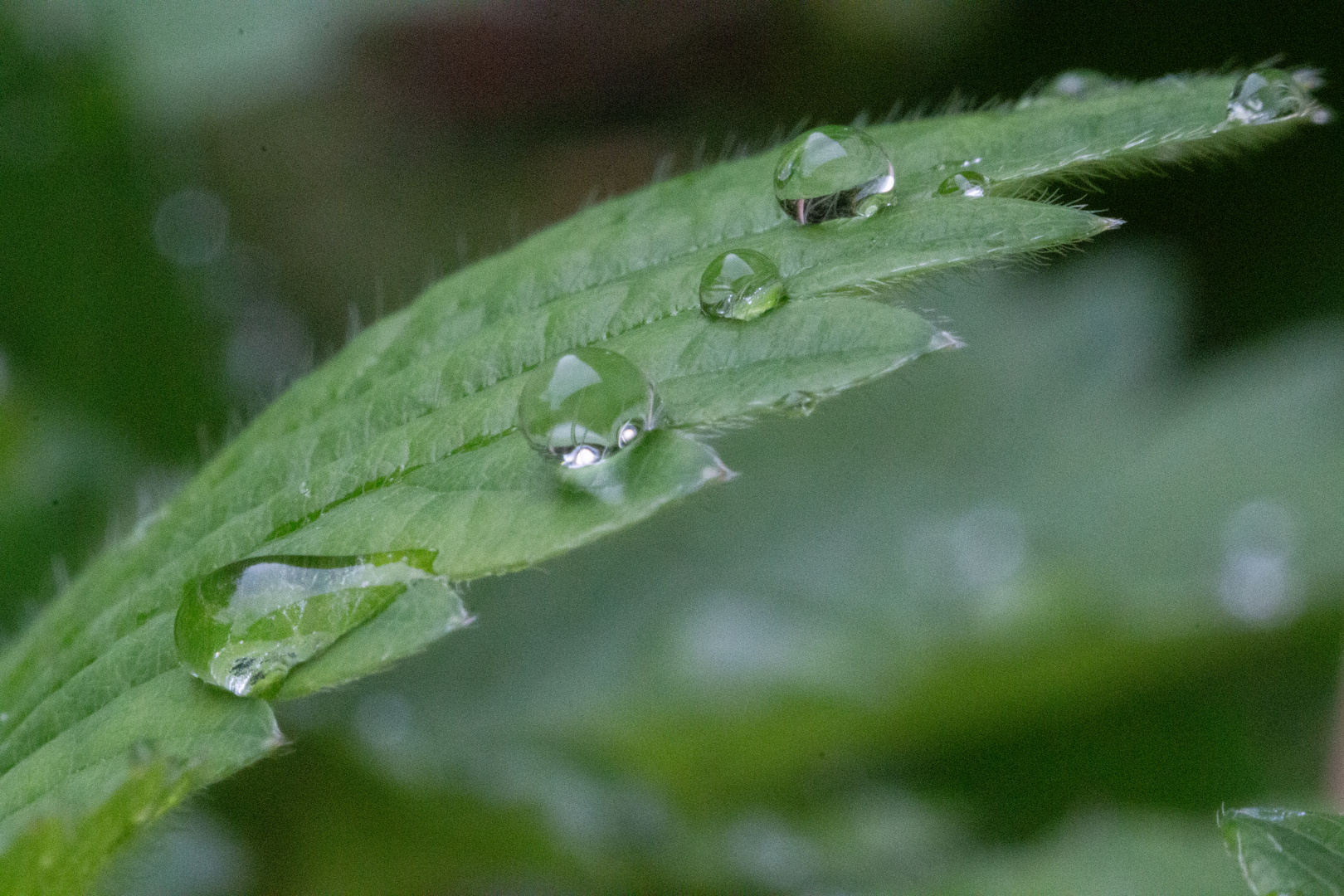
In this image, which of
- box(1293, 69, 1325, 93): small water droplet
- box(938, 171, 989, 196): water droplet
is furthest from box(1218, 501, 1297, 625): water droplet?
box(938, 171, 989, 196): water droplet

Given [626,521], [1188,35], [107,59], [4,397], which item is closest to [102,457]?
[4,397]

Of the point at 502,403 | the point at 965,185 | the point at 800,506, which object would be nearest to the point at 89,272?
the point at 800,506

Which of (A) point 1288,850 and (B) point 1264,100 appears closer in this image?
(A) point 1288,850

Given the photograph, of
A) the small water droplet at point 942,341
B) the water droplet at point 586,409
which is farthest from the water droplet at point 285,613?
the small water droplet at point 942,341

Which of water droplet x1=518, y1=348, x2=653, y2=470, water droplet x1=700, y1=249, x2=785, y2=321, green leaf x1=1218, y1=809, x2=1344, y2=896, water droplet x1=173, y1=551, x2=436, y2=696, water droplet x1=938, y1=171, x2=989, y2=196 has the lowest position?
green leaf x1=1218, y1=809, x2=1344, y2=896

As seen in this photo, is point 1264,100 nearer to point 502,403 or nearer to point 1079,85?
point 1079,85

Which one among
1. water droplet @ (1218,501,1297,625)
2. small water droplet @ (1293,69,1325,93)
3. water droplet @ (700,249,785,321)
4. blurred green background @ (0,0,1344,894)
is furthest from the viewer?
water droplet @ (1218,501,1297,625)

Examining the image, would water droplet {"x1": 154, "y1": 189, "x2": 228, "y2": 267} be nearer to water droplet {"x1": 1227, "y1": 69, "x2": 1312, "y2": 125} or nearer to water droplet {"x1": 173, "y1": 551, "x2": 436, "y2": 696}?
water droplet {"x1": 173, "y1": 551, "x2": 436, "y2": 696}
